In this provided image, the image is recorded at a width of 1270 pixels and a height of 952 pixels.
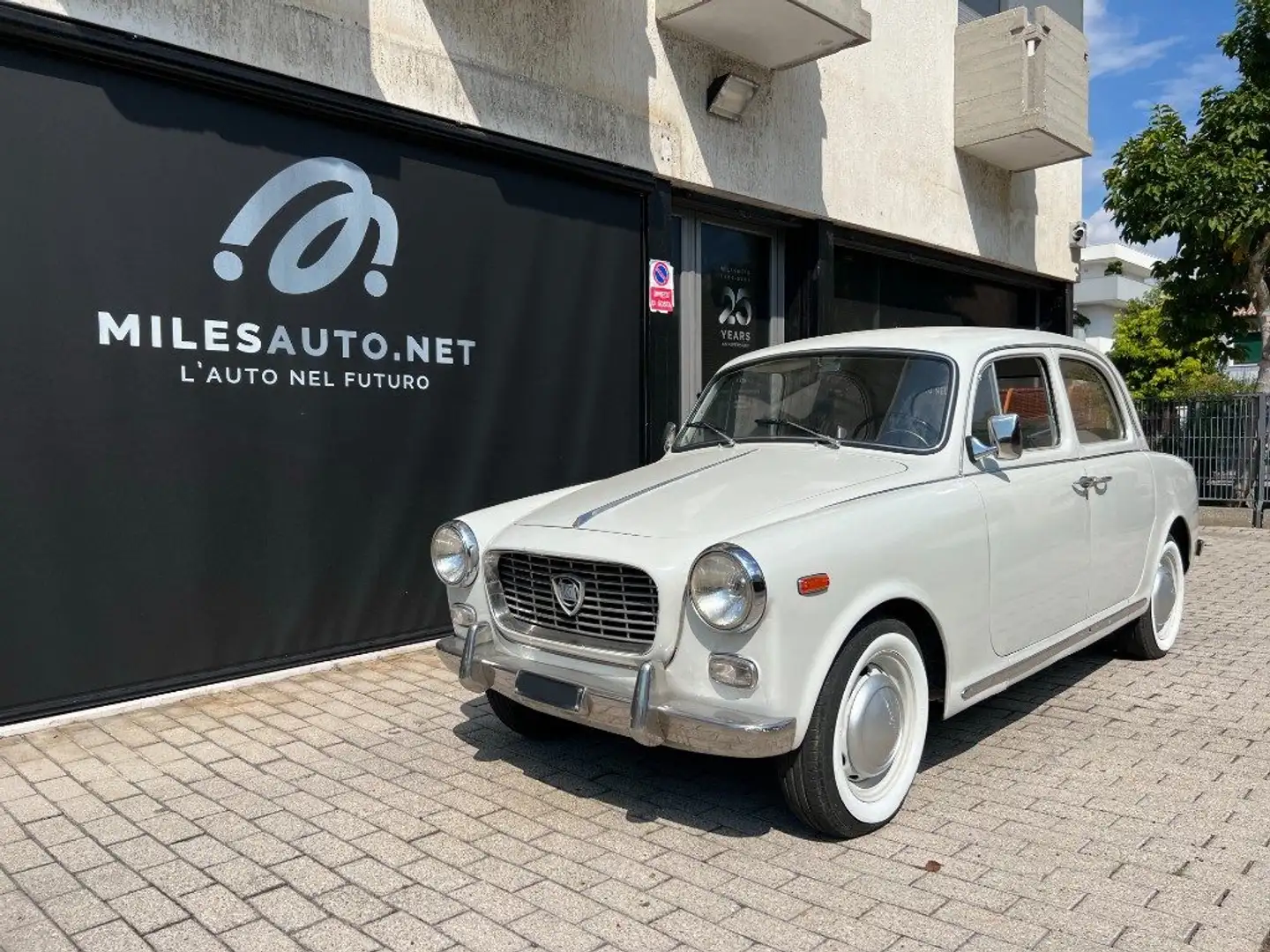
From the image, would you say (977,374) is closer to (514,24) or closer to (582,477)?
(582,477)

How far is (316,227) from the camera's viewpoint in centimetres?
552

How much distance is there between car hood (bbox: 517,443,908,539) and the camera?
3.41 m

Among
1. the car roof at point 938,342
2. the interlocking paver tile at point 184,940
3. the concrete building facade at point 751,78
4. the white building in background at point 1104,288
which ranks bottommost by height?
the interlocking paver tile at point 184,940

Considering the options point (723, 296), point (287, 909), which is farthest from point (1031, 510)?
point (723, 296)

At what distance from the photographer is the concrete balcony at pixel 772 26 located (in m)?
7.18

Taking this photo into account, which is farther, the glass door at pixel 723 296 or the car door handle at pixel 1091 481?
the glass door at pixel 723 296

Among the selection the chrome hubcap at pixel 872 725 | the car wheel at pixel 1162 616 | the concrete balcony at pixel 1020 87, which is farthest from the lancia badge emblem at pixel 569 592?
the concrete balcony at pixel 1020 87

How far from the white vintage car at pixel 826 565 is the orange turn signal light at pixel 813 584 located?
0.05 ft

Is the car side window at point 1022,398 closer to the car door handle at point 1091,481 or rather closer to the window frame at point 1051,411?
the window frame at point 1051,411

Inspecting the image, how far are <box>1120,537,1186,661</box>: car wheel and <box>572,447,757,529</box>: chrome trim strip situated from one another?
279 centimetres

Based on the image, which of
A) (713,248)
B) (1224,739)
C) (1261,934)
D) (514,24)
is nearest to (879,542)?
(1261,934)

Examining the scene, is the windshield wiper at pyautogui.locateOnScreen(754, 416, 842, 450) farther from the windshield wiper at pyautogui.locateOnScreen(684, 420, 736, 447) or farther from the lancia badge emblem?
the lancia badge emblem

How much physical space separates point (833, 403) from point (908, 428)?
16.1 inches

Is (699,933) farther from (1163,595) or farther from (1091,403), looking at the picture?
(1163,595)
